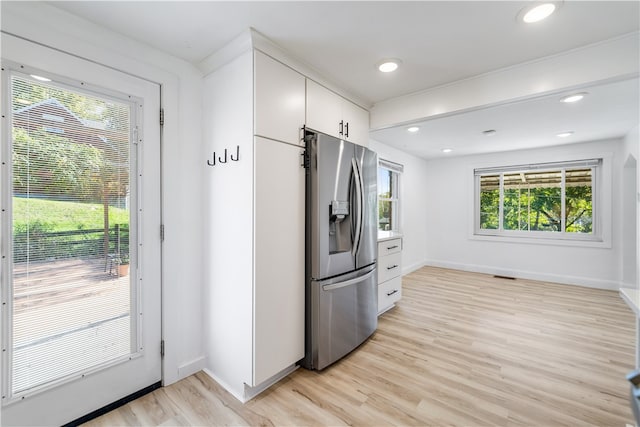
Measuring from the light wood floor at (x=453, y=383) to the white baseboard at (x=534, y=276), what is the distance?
1285 mm

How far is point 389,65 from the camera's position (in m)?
2.12

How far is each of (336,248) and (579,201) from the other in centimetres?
480

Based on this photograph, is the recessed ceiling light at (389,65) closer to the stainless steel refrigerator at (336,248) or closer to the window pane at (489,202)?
the stainless steel refrigerator at (336,248)

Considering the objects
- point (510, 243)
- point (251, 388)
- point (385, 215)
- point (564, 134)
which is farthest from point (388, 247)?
point (510, 243)

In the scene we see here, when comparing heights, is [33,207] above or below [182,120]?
below

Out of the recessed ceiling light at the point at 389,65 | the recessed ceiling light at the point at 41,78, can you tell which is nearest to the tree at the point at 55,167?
the recessed ceiling light at the point at 41,78

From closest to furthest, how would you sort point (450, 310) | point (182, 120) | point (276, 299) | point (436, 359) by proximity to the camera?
point (276, 299), point (182, 120), point (436, 359), point (450, 310)

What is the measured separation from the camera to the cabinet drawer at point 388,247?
3.08 m

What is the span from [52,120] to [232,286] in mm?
1424

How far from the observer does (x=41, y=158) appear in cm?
151

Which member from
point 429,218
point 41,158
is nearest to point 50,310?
point 41,158

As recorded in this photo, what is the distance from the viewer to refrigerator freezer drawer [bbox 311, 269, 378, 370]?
210cm

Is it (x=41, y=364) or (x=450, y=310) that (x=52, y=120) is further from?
(x=450, y=310)

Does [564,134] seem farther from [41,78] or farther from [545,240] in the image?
Result: [41,78]
